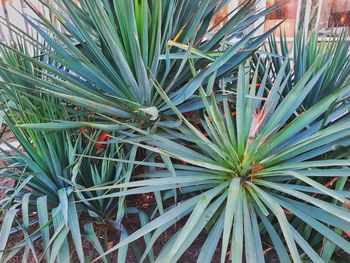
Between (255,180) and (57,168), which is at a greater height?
(255,180)

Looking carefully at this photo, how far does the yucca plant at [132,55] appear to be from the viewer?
51.6 inches

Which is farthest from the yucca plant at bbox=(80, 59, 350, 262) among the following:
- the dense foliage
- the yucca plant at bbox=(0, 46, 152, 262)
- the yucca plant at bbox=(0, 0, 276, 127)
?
the yucca plant at bbox=(0, 46, 152, 262)

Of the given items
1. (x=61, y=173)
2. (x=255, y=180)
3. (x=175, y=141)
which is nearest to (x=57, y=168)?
(x=61, y=173)

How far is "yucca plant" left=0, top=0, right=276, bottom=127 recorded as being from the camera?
4.30 feet

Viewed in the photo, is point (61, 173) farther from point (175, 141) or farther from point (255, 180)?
point (255, 180)

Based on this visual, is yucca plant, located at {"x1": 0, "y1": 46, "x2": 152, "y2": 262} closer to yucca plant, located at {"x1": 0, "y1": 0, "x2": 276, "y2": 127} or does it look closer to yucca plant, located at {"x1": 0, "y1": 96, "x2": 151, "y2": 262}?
yucca plant, located at {"x1": 0, "y1": 96, "x2": 151, "y2": 262}

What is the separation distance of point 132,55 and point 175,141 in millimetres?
447

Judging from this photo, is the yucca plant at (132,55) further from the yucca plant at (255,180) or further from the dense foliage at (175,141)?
the yucca plant at (255,180)

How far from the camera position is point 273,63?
1.84 meters

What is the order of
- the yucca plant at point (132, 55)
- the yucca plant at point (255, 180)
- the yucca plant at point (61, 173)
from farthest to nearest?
the yucca plant at point (61, 173) → the yucca plant at point (132, 55) → the yucca plant at point (255, 180)

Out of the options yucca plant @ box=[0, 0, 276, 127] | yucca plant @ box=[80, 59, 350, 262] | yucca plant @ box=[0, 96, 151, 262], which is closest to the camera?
yucca plant @ box=[80, 59, 350, 262]

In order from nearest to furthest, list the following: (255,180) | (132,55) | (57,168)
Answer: (255,180) < (132,55) < (57,168)

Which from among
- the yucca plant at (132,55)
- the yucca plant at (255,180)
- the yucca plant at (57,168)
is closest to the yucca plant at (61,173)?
the yucca plant at (57,168)

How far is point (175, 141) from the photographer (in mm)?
1446
